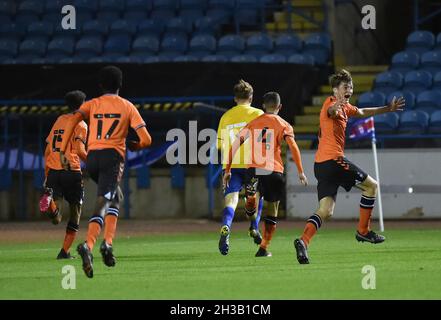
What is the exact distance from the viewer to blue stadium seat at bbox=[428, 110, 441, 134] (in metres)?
26.1

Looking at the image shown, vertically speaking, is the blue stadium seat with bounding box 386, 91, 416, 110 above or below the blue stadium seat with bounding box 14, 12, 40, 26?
below

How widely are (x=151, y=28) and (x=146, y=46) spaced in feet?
3.53

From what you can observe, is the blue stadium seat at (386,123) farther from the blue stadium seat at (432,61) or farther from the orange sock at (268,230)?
the orange sock at (268,230)

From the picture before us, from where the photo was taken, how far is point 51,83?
27672mm

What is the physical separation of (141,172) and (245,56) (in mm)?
4003

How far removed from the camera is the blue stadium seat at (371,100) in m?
27.0

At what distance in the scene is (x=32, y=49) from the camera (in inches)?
1195

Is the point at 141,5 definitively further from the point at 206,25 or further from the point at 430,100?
the point at 430,100

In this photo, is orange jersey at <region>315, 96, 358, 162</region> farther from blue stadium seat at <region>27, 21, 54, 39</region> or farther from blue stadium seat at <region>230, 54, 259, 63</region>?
blue stadium seat at <region>27, 21, 54, 39</region>

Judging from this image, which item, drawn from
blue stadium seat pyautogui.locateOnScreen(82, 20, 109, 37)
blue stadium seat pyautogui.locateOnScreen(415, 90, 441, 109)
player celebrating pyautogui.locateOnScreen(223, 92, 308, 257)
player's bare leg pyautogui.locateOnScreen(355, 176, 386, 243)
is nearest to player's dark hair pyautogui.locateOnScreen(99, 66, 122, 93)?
player celebrating pyautogui.locateOnScreen(223, 92, 308, 257)

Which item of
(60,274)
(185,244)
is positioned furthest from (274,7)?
(60,274)

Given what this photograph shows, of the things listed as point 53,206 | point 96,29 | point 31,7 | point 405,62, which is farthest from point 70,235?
point 31,7

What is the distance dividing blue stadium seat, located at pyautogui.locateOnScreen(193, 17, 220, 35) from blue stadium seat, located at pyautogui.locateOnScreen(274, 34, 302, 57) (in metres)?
1.81

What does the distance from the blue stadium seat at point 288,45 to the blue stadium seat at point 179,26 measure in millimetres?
2402
